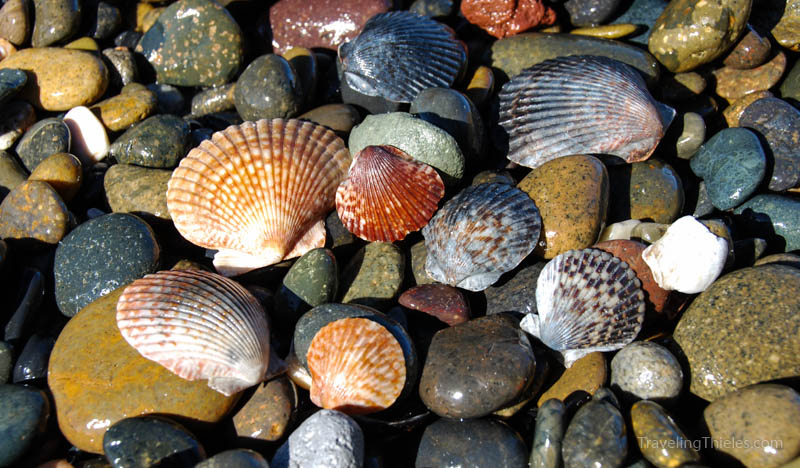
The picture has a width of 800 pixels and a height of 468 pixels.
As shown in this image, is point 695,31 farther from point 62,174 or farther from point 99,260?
point 62,174

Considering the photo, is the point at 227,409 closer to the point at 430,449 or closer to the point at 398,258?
the point at 430,449

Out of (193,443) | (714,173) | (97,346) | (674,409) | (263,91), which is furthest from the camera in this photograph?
(263,91)

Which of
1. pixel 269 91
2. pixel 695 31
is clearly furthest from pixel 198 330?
pixel 695 31

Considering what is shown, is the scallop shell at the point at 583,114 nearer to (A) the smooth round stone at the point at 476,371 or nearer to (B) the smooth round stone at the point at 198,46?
Answer: (A) the smooth round stone at the point at 476,371

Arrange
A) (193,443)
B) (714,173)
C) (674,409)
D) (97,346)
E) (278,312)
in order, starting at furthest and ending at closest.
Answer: (714,173)
(278,312)
(97,346)
(674,409)
(193,443)

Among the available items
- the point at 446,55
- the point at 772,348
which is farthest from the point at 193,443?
the point at 446,55

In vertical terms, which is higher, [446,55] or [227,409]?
[446,55]

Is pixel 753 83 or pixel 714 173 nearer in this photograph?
pixel 714 173
